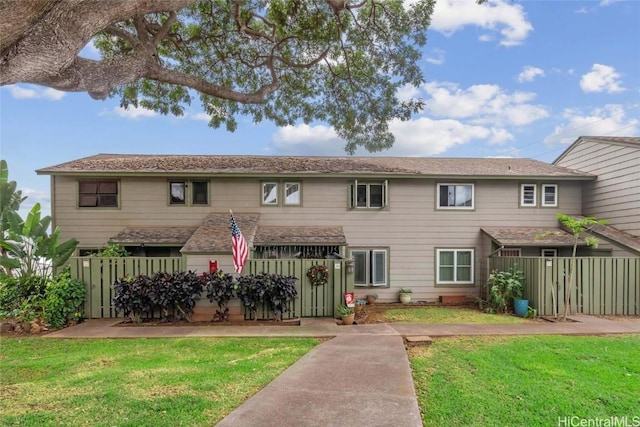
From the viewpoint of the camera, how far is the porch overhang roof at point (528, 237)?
462 inches

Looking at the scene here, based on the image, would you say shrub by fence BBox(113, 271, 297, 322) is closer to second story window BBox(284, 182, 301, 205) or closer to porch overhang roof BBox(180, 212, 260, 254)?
porch overhang roof BBox(180, 212, 260, 254)

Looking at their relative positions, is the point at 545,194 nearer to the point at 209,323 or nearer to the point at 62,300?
the point at 209,323

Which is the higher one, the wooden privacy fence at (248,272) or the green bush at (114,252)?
the green bush at (114,252)

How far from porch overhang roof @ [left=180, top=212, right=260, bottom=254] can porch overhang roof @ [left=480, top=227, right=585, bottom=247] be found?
8366 mm

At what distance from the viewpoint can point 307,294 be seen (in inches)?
390

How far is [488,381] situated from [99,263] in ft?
32.4

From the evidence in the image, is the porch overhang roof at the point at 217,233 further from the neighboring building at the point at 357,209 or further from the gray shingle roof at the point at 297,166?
the gray shingle roof at the point at 297,166

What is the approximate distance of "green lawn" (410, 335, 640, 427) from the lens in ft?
12.9

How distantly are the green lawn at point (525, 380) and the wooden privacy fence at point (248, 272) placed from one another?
3.43m

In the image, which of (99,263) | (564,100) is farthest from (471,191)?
(99,263)

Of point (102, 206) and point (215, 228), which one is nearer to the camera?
point (215, 228)

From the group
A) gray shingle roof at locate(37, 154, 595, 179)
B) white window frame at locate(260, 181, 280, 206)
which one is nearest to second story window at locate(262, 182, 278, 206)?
white window frame at locate(260, 181, 280, 206)

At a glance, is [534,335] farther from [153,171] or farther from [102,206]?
[102,206]

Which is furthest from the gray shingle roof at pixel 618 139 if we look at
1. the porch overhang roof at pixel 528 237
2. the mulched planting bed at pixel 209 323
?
the mulched planting bed at pixel 209 323
